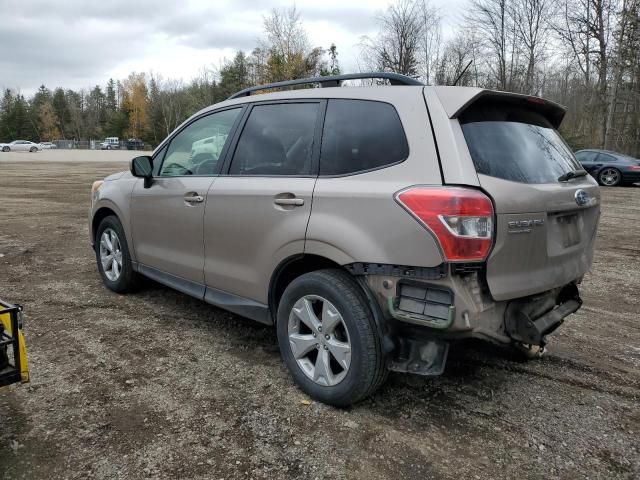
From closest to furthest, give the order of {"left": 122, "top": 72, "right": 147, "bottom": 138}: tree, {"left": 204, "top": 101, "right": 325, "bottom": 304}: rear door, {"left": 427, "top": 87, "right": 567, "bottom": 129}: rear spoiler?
1. {"left": 427, "top": 87, "right": 567, "bottom": 129}: rear spoiler
2. {"left": 204, "top": 101, "right": 325, "bottom": 304}: rear door
3. {"left": 122, "top": 72, "right": 147, "bottom": 138}: tree

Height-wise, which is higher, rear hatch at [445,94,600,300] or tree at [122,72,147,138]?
tree at [122,72,147,138]

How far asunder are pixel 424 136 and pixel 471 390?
1.67 meters

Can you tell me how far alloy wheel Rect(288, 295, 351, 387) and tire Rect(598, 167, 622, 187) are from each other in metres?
19.4

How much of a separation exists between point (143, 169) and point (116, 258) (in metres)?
1.12

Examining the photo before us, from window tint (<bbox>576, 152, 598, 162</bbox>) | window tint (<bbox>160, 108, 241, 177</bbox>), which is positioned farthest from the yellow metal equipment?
window tint (<bbox>576, 152, 598, 162</bbox>)

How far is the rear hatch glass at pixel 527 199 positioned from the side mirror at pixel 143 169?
2.80m

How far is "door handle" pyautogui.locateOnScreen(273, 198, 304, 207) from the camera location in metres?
2.96

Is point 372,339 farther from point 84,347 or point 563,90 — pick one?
point 563,90

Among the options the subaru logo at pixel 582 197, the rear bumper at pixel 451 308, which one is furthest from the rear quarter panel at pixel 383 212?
the subaru logo at pixel 582 197

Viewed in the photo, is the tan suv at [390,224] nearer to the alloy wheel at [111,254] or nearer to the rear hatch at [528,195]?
the rear hatch at [528,195]

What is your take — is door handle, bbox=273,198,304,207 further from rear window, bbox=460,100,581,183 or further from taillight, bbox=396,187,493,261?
rear window, bbox=460,100,581,183

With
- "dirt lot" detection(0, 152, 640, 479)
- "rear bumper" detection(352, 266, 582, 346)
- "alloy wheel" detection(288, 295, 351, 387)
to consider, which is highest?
"rear bumper" detection(352, 266, 582, 346)

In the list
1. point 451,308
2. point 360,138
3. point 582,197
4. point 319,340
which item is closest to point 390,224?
point 451,308

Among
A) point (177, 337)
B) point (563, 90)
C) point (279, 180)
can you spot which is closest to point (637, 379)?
point (279, 180)
